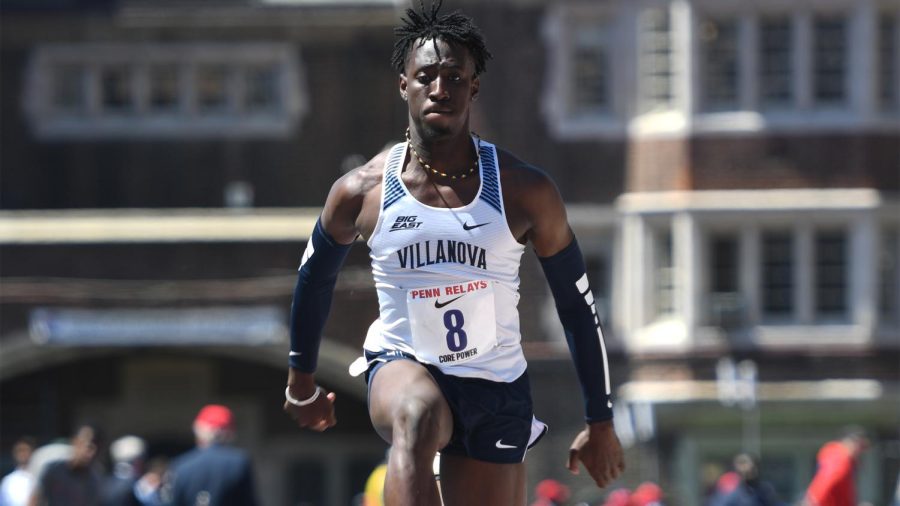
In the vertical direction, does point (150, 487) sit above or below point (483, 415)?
below

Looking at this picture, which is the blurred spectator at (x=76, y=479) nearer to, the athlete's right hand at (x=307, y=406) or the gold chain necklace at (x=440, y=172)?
the athlete's right hand at (x=307, y=406)

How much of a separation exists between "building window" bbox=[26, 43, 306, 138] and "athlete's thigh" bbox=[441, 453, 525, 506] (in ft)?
72.6

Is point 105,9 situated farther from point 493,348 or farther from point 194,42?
point 493,348

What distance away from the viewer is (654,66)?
27.2m

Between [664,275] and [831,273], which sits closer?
[831,273]

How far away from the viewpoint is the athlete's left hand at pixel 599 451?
23.8 ft

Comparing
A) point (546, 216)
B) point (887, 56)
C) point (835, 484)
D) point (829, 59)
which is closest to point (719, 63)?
point (829, 59)

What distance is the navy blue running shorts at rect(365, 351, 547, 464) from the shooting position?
22.7 feet

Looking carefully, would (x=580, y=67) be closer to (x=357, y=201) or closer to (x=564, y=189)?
(x=564, y=189)

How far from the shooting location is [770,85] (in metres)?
27.0

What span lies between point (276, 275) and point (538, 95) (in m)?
4.15

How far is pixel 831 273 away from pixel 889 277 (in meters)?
0.83

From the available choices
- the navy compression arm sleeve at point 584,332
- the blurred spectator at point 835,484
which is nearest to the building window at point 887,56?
the blurred spectator at point 835,484

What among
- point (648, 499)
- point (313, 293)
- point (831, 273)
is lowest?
point (648, 499)
